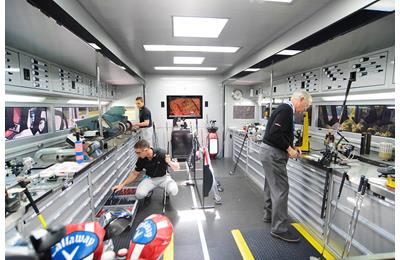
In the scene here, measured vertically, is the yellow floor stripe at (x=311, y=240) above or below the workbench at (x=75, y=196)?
below

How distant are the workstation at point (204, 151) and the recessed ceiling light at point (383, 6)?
1 cm

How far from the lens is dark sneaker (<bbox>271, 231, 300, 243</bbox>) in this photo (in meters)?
2.05

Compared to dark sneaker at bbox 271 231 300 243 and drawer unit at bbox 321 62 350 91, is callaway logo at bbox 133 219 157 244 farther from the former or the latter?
drawer unit at bbox 321 62 350 91

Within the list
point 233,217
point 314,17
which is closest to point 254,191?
point 233,217

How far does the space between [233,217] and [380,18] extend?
2.45 meters

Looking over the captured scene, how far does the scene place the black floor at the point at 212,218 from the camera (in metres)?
2.00

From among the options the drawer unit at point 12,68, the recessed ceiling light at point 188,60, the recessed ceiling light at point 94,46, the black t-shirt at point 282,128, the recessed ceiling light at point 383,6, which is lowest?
the black t-shirt at point 282,128

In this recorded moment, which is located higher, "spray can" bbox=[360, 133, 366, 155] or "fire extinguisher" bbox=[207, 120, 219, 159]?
"spray can" bbox=[360, 133, 366, 155]

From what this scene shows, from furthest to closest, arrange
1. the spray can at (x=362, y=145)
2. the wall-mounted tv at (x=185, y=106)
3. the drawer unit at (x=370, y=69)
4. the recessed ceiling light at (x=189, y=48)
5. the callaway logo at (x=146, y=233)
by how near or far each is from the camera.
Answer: the wall-mounted tv at (x=185, y=106) < the recessed ceiling light at (x=189, y=48) < the spray can at (x=362, y=145) < the drawer unit at (x=370, y=69) < the callaway logo at (x=146, y=233)

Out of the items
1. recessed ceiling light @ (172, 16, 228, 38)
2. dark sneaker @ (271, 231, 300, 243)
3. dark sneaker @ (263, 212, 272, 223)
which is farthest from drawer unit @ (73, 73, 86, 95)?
dark sneaker @ (271, 231, 300, 243)

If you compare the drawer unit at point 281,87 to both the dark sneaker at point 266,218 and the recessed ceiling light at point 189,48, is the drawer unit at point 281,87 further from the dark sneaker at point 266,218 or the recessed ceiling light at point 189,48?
the dark sneaker at point 266,218

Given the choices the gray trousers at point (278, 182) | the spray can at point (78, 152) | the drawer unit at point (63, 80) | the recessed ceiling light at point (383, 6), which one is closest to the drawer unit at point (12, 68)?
the drawer unit at point (63, 80)

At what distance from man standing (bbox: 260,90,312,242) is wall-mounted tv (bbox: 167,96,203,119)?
368 cm

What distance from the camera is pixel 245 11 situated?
1840 mm
